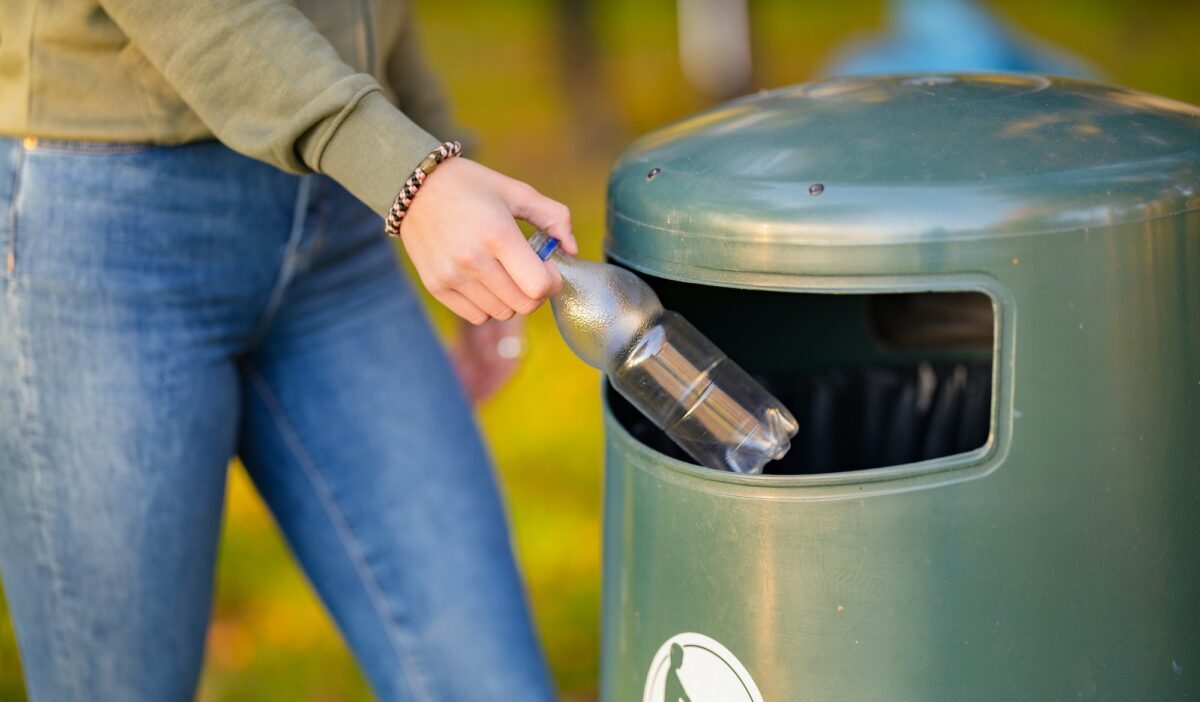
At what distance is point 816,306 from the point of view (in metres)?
1.74

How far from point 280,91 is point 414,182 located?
0.15 metres

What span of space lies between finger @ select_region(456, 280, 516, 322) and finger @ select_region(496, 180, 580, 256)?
0.08m

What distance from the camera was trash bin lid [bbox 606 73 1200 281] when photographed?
108cm

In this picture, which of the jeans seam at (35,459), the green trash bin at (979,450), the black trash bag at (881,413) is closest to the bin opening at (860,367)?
the black trash bag at (881,413)

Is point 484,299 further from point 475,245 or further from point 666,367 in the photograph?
point 666,367

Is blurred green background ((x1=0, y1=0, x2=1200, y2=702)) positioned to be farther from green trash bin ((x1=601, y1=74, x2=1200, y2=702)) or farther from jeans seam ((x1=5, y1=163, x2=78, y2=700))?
green trash bin ((x1=601, y1=74, x2=1200, y2=702))

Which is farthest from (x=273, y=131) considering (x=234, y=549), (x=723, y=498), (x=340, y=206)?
(x=234, y=549)

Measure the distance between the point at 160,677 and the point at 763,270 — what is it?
816 millimetres

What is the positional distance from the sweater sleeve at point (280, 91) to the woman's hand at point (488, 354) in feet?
2.44

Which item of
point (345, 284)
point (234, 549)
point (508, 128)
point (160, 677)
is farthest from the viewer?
point (508, 128)

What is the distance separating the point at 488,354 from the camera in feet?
6.40

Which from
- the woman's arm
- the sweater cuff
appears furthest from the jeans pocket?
the sweater cuff

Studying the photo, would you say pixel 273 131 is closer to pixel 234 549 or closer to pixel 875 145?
pixel 875 145

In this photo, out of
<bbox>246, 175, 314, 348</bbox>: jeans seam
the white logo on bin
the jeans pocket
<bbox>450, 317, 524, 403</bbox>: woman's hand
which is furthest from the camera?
<bbox>450, 317, 524, 403</bbox>: woman's hand
